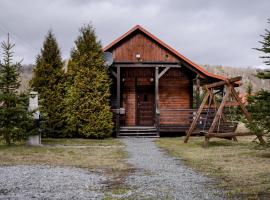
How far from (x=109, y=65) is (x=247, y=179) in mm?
13469

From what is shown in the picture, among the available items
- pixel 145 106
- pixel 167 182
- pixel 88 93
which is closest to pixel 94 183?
pixel 167 182

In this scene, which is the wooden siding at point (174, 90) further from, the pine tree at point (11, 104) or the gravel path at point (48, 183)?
the gravel path at point (48, 183)

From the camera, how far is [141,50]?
2177 centimetres

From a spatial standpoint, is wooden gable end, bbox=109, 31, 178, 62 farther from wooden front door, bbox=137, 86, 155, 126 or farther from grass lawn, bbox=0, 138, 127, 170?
grass lawn, bbox=0, 138, 127, 170

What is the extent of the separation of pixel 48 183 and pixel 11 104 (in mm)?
7760

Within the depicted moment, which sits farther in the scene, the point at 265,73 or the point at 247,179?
the point at 265,73

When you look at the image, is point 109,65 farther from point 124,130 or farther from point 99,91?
point 124,130

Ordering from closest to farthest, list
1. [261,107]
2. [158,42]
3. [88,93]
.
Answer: [261,107] < [88,93] < [158,42]

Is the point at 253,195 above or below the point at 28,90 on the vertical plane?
below

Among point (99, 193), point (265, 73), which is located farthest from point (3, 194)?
point (265, 73)

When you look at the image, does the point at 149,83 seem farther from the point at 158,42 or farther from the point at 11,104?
the point at 11,104

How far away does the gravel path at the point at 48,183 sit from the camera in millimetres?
6312

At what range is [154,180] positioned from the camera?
25.4ft

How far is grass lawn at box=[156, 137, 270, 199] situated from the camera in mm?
6719
